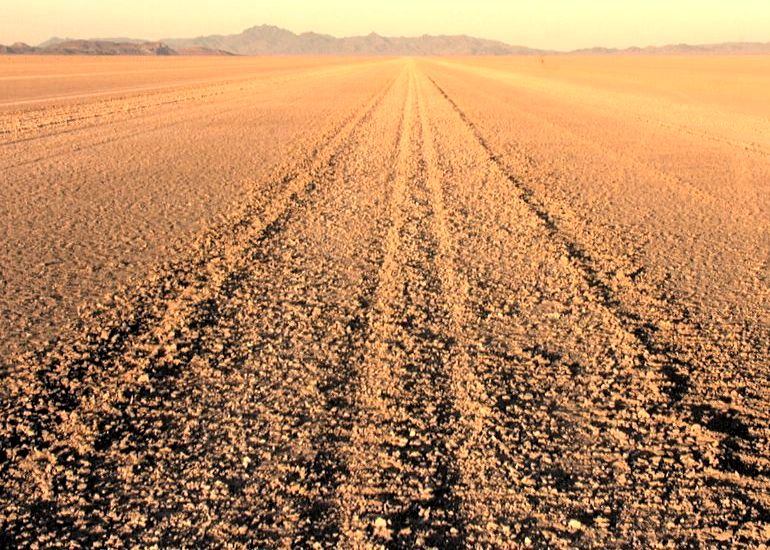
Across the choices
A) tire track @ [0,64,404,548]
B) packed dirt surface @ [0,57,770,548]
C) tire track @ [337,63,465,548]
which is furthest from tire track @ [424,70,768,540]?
tire track @ [0,64,404,548]

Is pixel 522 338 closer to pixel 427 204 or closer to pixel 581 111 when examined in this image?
pixel 427 204

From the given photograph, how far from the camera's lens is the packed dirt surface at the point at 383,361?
2949mm

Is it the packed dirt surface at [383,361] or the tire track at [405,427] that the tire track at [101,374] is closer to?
the packed dirt surface at [383,361]

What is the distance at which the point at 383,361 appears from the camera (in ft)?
14.1

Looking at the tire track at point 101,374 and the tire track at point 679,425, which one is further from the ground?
the tire track at point 679,425

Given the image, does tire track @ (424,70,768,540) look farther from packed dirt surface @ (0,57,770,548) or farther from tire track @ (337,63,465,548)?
tire track @ (337,63,465,548)

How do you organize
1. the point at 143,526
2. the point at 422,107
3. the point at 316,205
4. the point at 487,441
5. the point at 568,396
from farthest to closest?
the point at 422,107
the point at 316,205
the point at 568,396
the point at 487,441
the point at 143,526

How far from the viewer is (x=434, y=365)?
4.24 m

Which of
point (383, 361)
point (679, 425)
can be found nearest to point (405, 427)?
point (383, 361)

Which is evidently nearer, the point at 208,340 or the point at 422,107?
the point at 208,340

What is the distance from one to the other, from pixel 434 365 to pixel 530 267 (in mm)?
2311

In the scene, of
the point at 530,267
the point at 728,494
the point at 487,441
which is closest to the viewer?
the point at 728,494

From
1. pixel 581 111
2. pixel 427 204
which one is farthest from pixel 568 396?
pixel 581 111

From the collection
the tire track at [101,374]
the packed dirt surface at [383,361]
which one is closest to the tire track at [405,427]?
the packed dirt surface at [383,361]
